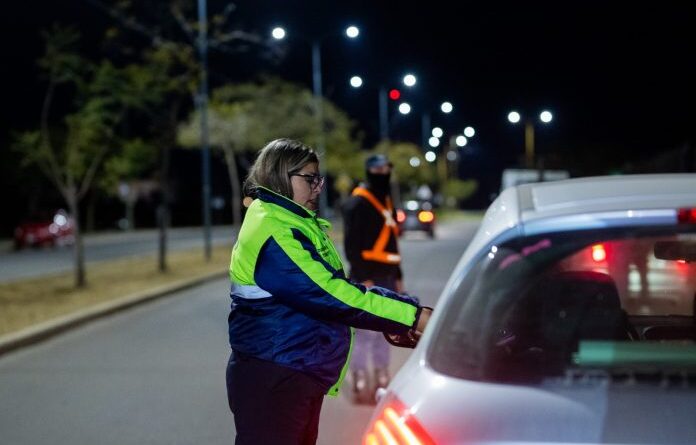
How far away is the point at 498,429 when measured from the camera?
2.22 m

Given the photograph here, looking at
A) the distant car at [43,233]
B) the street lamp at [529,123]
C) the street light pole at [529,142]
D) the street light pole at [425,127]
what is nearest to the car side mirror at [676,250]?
the street lamp at [529,123]

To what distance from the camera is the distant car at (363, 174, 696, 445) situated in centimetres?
217

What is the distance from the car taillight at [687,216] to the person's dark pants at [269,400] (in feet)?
4.61

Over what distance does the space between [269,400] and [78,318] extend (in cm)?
1001

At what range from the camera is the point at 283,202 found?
3281 mm

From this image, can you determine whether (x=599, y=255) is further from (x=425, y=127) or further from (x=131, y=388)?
(x=425, y=127)

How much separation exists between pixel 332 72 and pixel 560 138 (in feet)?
178

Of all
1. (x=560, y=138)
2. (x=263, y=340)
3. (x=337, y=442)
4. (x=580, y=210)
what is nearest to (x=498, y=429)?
(x=580, y=210)

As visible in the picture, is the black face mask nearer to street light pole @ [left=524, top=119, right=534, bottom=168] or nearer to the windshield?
the windshield

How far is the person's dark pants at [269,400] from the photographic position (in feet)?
10.6

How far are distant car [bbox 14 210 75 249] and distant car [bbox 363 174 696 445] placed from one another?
121 feet

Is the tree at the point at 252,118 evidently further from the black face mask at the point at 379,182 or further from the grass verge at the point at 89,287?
the black face mask at the point at 379,182

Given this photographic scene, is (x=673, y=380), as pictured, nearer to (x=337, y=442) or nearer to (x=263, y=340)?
(x=263, y=340)

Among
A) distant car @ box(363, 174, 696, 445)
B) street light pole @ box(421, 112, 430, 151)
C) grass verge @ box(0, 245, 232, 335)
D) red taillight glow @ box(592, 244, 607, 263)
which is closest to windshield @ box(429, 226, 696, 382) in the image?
distant car @ box(363, 174, 696, 445)
